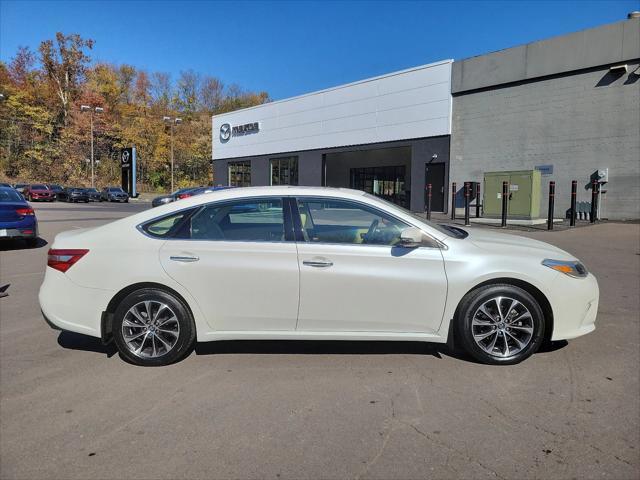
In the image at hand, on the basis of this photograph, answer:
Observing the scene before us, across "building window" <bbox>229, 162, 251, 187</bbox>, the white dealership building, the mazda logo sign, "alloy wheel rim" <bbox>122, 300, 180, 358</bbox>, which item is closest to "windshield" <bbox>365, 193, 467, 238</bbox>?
"alloy wheel rim" <bbox>122, 300, 180, 358</bbox>

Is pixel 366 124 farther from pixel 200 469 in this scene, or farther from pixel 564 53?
pixel 200 469

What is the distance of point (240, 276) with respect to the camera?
3.94m

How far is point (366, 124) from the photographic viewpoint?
28.4 m

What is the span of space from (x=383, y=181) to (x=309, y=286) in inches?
1246

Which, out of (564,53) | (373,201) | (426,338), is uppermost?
(564,53)

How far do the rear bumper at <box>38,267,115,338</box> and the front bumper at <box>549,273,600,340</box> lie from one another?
12.1ft

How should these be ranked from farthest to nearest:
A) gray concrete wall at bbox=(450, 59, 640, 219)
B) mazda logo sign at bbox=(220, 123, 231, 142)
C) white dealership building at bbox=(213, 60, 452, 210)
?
mazda logo sign at bbox=(220, 123, 231, 142), white dealership building at bbox=(213, 60, 452, 210), gray concrete wall at bbox=(450, 59, 640, 219)

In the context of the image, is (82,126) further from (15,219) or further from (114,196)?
(15,219)

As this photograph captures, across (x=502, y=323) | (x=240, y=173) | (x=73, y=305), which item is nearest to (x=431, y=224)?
(x=502, y=323)

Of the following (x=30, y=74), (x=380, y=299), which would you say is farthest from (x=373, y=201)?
(x=30, y=74)

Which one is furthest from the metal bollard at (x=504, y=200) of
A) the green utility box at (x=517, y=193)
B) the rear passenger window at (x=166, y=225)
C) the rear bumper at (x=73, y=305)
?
the rear bumper at (x=73, y=305)

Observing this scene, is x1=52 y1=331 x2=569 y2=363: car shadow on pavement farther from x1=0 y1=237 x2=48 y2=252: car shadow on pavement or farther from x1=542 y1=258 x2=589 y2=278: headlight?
x1=0 y1=237 x2=48 y2=252: car shadow on pavement

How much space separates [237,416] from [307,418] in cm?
47

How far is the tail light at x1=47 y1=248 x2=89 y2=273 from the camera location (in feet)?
13.4
